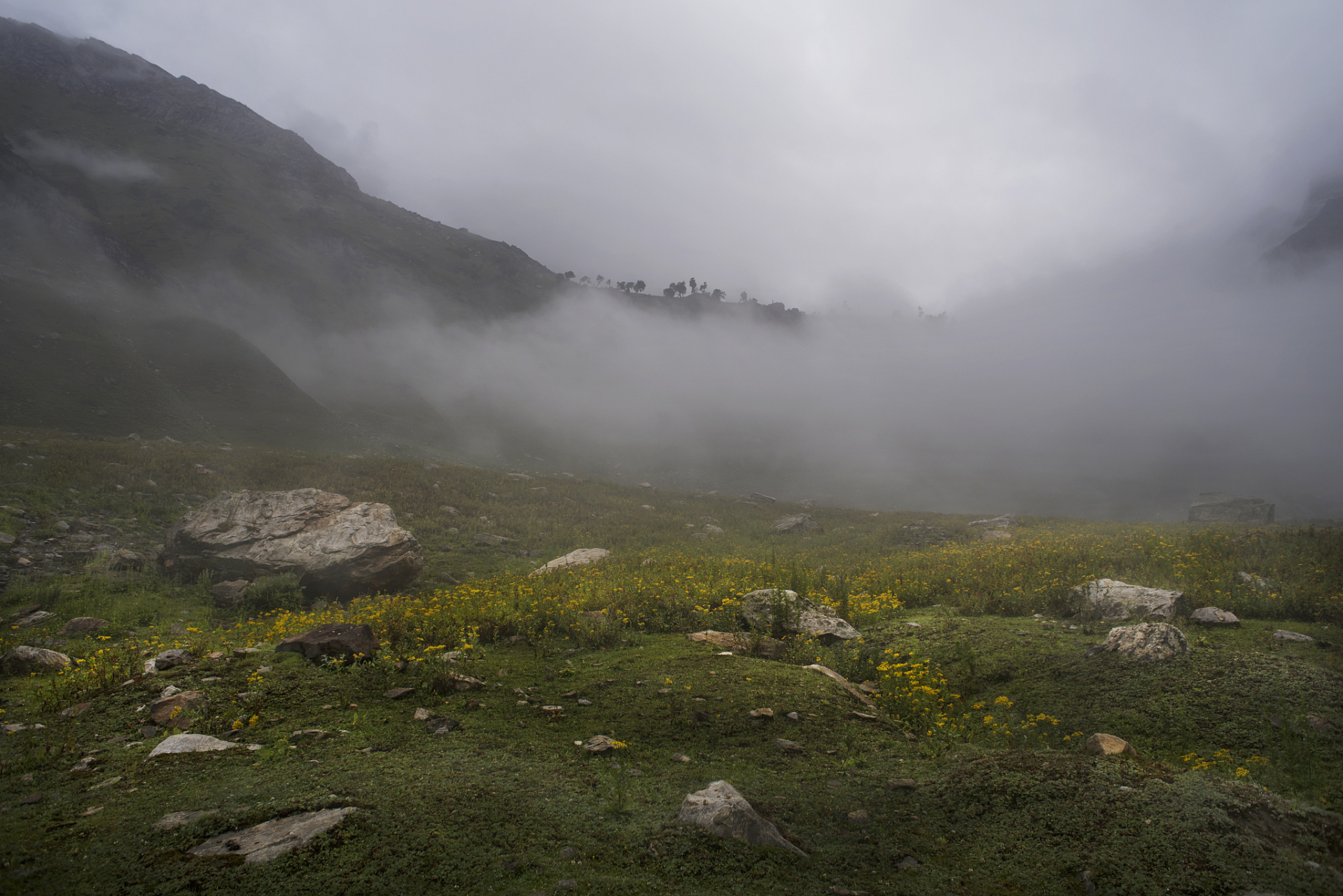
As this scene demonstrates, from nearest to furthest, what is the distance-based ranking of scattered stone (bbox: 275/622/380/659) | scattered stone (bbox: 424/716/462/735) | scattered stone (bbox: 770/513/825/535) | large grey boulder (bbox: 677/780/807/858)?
large grey boulder (bbox: 677/780/807/858) < scattered stone (bbox: 424/716/462/735) < scattered stone (bbox: 275/622/380/659) < scattered stone (bbox: 770/513/825/535)

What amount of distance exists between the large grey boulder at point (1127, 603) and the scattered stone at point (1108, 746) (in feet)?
14.5

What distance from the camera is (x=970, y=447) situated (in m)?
97.8

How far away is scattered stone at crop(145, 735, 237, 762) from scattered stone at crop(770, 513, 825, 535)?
92.9ft

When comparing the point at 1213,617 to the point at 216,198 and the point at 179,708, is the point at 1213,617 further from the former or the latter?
the point at 216,198

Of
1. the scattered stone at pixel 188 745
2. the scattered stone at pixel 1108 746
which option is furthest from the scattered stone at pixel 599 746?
the scattered stone at pixel 1108 746

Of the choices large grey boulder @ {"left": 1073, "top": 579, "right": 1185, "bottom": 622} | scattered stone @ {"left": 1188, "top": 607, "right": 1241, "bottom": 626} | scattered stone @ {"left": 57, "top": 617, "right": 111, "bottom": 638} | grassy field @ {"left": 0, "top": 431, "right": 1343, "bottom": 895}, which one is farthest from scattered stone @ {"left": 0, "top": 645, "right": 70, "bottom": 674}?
scattered stone @ {"left": 1188, "top": 607, "right": 1241, "bottom": 626}

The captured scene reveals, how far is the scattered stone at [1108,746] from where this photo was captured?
4945 mm

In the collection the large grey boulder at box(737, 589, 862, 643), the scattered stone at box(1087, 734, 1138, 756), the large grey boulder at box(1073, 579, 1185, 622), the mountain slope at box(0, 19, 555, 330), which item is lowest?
the large grey boulder at box(737, 589, 862, 643)

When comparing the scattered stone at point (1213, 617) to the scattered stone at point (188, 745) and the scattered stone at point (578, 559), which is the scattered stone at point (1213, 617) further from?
the scattered stone at point (578, 559)

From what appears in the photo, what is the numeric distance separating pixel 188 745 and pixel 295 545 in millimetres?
11865

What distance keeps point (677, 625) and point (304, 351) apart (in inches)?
3719

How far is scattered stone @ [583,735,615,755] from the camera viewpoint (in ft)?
16.7

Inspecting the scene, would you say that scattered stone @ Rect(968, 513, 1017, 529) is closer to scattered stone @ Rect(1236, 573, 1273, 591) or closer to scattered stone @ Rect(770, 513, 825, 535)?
scattered stone @ Rect(770, 513, 825, 535)

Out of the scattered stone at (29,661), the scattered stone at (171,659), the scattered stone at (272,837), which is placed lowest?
the scattered stone at (29,661)
